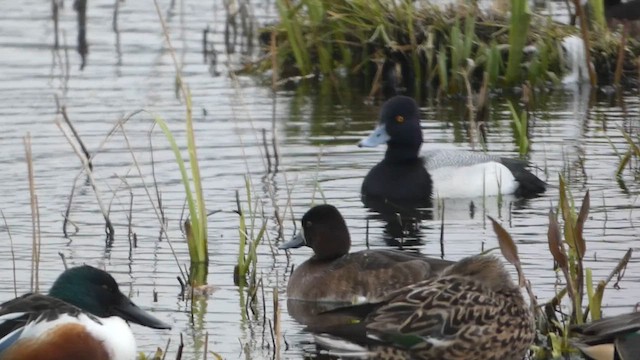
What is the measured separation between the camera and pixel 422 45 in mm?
12953

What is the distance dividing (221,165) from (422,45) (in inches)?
128

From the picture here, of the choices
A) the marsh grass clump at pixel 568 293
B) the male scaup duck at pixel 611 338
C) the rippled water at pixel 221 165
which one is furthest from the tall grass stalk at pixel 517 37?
the male scaup duck at pixel 611 338

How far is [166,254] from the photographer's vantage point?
8.03 m

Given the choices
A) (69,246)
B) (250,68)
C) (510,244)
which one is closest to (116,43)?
(250,68)

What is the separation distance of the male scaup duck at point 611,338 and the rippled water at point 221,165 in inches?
51.7

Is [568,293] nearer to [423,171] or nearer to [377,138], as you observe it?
[423,171]

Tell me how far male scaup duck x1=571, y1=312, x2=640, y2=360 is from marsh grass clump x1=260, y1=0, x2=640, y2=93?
7.36m

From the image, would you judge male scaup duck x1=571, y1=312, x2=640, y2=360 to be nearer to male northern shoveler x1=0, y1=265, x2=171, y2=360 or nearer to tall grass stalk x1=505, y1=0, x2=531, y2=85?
male northern shoveler x1=0, y1=265, x2=171, y2=360

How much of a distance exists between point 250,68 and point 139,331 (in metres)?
7.41

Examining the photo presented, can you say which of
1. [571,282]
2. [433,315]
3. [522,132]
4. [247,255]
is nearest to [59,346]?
[433,315]

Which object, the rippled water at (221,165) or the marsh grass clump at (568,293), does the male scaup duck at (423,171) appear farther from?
the marsh grass clump at (568,293)

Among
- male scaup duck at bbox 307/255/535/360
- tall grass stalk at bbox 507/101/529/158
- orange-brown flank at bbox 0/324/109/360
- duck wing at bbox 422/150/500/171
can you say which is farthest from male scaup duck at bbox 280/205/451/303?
tall grass stalk at bbox 507/101/529/158

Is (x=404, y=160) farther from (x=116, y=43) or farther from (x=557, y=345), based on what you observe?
(x=116, y=43)

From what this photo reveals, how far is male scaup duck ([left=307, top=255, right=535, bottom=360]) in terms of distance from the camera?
18.4 ft
